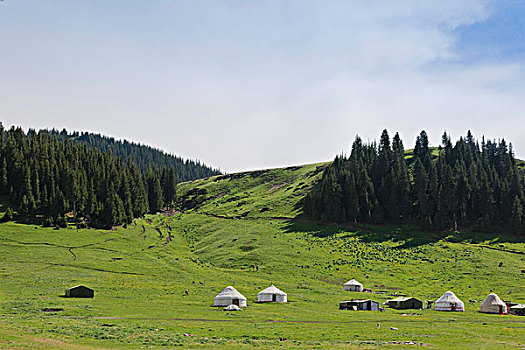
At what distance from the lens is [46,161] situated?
147 metres

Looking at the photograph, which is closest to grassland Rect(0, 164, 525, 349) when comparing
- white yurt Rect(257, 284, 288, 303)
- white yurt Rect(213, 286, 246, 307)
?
white yurt Rect(257, 284, 288, 303)

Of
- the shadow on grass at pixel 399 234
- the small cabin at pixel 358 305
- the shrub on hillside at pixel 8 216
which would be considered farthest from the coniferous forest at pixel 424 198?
the shrub on hillside at pixel 8 216

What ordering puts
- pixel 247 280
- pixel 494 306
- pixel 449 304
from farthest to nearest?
pixel 247 280
pixel 449 304
pixel 494 306

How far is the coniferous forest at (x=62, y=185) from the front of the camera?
135875mm

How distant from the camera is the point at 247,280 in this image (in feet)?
330

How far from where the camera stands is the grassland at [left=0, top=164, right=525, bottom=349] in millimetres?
48281

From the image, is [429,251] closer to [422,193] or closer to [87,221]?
[422,193]

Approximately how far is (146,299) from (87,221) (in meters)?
73.5

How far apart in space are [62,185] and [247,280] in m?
73.5

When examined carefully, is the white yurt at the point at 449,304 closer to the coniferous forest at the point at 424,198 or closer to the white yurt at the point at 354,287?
the white yurt at the point at 354,287

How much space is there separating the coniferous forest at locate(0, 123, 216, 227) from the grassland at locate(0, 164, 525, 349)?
7052 mm

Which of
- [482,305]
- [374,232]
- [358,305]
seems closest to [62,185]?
[374,232]

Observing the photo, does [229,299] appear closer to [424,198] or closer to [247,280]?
[247,280]

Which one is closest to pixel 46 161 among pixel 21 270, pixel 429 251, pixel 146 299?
pixel 21 270
